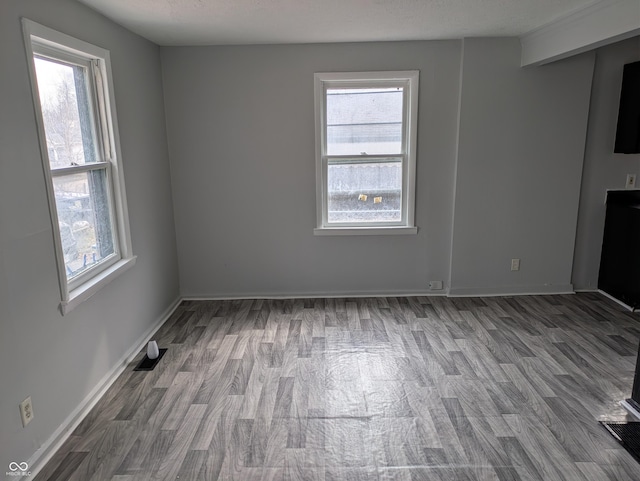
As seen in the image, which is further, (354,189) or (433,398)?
(354,189)

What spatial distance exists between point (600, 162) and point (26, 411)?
189 inches

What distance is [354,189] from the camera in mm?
4379

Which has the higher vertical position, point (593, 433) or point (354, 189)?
point (354, 189)

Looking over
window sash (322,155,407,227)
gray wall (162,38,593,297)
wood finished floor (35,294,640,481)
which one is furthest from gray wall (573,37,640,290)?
window sash (322,155,407,227)

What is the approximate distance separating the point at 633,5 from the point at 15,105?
3.28m

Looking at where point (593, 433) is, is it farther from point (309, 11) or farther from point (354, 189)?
point (309, 11)

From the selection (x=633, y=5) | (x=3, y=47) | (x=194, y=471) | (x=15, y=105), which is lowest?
(x=194, y=471)

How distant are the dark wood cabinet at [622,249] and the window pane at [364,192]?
1.99 meters

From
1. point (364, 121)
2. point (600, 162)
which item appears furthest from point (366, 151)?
point (600, 162)

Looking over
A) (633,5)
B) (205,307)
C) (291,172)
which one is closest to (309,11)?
(291,172)

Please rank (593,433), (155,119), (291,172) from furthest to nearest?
(291,172) → (155,119) → (593,433)

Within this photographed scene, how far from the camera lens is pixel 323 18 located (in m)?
3.14

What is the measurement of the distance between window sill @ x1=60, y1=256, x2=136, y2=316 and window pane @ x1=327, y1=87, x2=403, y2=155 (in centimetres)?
208

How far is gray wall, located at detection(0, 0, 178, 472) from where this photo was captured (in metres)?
2.05
